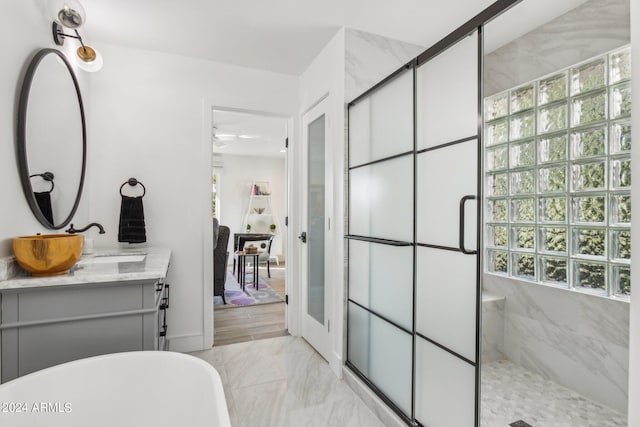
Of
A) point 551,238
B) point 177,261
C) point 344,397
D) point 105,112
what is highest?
point 105,112

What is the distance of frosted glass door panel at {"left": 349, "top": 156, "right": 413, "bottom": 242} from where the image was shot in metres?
1.86

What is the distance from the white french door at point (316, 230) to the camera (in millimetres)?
2705

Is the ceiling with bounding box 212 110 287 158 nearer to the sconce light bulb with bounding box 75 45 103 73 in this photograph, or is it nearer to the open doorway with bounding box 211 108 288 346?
the open doorway with bounding box 211 108 288 346

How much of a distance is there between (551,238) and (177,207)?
2819 mm

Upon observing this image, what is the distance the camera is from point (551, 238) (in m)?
2.43

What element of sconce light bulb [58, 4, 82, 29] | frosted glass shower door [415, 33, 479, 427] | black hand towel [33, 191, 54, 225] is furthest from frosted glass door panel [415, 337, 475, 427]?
sconce light bulb [58, 4, 82, 29]

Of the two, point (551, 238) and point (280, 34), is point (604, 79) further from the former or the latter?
point (280, 34)

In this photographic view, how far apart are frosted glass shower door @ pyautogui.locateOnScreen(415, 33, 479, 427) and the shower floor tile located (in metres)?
0.67

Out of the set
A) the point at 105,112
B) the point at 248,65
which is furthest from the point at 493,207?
the point at 105,112

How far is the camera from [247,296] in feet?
15.3

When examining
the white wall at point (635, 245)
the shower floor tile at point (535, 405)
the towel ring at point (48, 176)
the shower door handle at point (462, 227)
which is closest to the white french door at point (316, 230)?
the shower floor tile at point (535, 405)

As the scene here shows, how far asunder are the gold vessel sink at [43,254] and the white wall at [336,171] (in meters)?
1.57

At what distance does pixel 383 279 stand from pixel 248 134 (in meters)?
4.00

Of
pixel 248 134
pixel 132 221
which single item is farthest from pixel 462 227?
pixel 248 134
